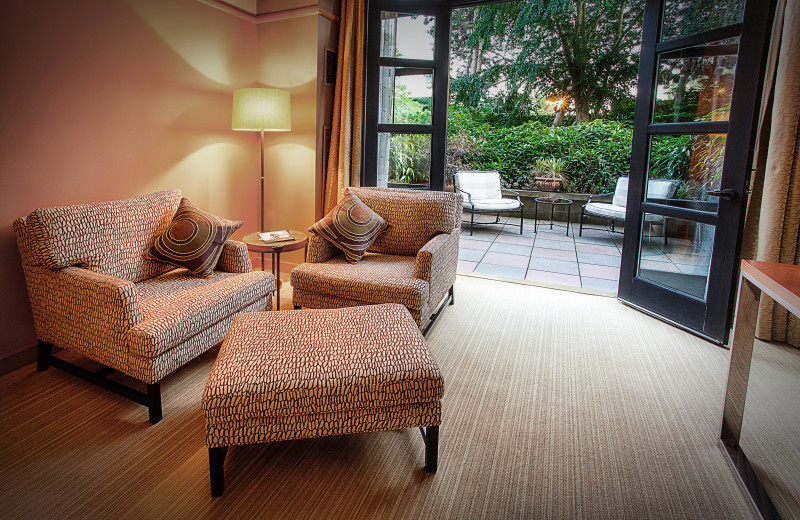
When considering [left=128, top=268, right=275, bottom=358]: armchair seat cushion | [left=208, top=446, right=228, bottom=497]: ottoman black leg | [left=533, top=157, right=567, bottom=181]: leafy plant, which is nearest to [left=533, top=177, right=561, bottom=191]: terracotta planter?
[left=533, top=157, right=567, bottom=181]: leafy plant

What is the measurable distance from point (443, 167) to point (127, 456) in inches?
112

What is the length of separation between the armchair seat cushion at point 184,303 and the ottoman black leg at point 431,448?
110 centimetres

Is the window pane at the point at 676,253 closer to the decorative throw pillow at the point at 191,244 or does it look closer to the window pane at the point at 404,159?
the window pane at the point at 404,159

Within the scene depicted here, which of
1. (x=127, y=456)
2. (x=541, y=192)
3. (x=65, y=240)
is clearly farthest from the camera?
(x=541, y=192)

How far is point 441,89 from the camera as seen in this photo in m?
3.76

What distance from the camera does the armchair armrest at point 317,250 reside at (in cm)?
303

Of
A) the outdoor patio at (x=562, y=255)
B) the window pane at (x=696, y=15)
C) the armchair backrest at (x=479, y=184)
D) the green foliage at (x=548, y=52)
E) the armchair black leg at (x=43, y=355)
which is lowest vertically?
the armchair black leg at (x=43, y=355)

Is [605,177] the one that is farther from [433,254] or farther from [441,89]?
[433,254]

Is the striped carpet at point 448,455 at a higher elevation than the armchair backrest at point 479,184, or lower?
lower

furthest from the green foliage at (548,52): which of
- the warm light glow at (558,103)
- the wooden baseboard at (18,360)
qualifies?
the wooden baseboard at (18,360)

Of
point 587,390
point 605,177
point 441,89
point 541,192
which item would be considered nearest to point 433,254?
point 587,390

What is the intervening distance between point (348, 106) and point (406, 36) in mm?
690

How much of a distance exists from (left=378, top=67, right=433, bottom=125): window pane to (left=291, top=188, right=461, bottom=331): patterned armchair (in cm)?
83

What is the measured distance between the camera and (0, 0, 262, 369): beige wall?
7.58 feet
